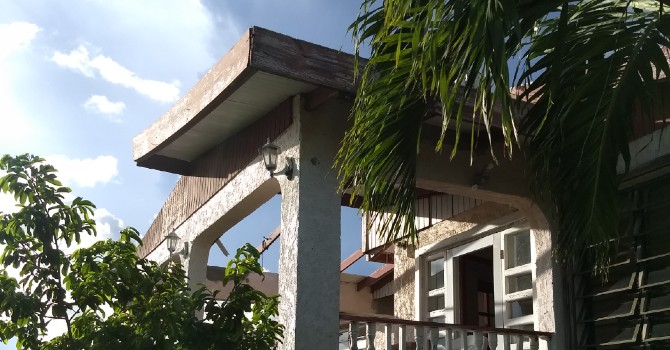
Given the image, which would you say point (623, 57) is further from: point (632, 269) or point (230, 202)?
point (230, 202)

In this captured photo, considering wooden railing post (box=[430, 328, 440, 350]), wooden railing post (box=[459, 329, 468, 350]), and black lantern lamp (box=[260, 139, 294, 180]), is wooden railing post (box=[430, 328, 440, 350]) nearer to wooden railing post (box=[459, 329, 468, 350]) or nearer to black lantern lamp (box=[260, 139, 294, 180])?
wooden railing post (box=[459, 329, 468, 350])

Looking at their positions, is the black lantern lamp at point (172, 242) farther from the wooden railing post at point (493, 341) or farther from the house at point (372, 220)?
the wooden railing post at point (493, 341)

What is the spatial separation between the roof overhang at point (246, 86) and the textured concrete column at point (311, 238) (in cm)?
37

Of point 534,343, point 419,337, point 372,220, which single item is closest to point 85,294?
point 372,220

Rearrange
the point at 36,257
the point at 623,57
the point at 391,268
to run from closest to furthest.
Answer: the point at 623,57 < the point at 36,257 < the point at 391,268

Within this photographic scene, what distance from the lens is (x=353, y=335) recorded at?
6520mm

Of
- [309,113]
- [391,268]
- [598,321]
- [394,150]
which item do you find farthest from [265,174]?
[391,268]

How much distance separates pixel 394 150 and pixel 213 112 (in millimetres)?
2706

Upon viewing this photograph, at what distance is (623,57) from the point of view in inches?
179

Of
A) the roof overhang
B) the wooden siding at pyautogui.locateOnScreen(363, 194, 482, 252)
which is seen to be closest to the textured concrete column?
the roof overhang

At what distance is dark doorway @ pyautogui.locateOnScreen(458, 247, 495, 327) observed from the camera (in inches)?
371

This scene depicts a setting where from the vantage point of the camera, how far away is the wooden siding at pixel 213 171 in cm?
710

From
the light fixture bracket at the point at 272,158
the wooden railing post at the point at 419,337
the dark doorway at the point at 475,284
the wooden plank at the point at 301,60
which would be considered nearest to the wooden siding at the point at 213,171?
the light fixture bracket at the point at 272,158

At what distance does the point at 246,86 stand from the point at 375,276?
6.86 metres
